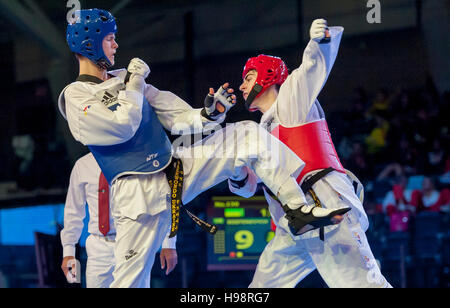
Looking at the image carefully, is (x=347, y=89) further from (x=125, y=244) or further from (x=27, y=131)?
(x=125, y=244)

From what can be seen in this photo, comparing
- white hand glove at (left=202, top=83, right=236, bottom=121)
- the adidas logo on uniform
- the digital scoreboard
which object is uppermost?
white hand glove at (left=202, top=83, right=236, bottom=121)

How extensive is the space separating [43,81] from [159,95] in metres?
7.54

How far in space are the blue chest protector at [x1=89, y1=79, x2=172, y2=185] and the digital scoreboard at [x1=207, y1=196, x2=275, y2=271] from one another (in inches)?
128

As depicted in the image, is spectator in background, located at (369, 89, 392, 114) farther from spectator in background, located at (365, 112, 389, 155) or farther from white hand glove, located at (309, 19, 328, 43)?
white hand glove, located at (309, 19, 328, 43)

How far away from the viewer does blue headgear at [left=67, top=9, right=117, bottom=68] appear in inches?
148

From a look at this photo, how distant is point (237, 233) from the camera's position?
6863mm

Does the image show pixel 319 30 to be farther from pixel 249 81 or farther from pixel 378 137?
pixel 378 137

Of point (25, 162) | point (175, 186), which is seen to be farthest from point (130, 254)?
point (25, 162)

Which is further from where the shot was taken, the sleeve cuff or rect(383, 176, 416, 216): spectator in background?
rect(383, 176, 416, 216): spectator in background

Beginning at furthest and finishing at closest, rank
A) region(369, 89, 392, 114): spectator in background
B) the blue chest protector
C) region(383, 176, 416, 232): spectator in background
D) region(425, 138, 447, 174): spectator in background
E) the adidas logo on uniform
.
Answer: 1. region(369, 89, 392, 114): spectator in background
2. region(425, 138, 447, 174): spectator in background
3. region(383, 176, 416, 232): spectator in background
4. the blue chest protector
5. the adidas logo on uniform

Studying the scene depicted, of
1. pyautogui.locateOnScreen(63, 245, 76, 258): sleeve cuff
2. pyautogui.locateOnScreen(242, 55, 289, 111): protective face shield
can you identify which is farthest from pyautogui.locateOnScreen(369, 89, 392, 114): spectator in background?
pyautogui.locateOnScreen(63, 245, 76, 258): sleeve cuff

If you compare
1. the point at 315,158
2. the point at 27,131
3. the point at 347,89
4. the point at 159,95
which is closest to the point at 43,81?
the point at 27,131

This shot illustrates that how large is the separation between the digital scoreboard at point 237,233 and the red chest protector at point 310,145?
2980 mm

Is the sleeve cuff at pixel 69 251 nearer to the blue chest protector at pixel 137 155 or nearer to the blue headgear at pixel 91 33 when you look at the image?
the blue chest protector at pixel 137 155
